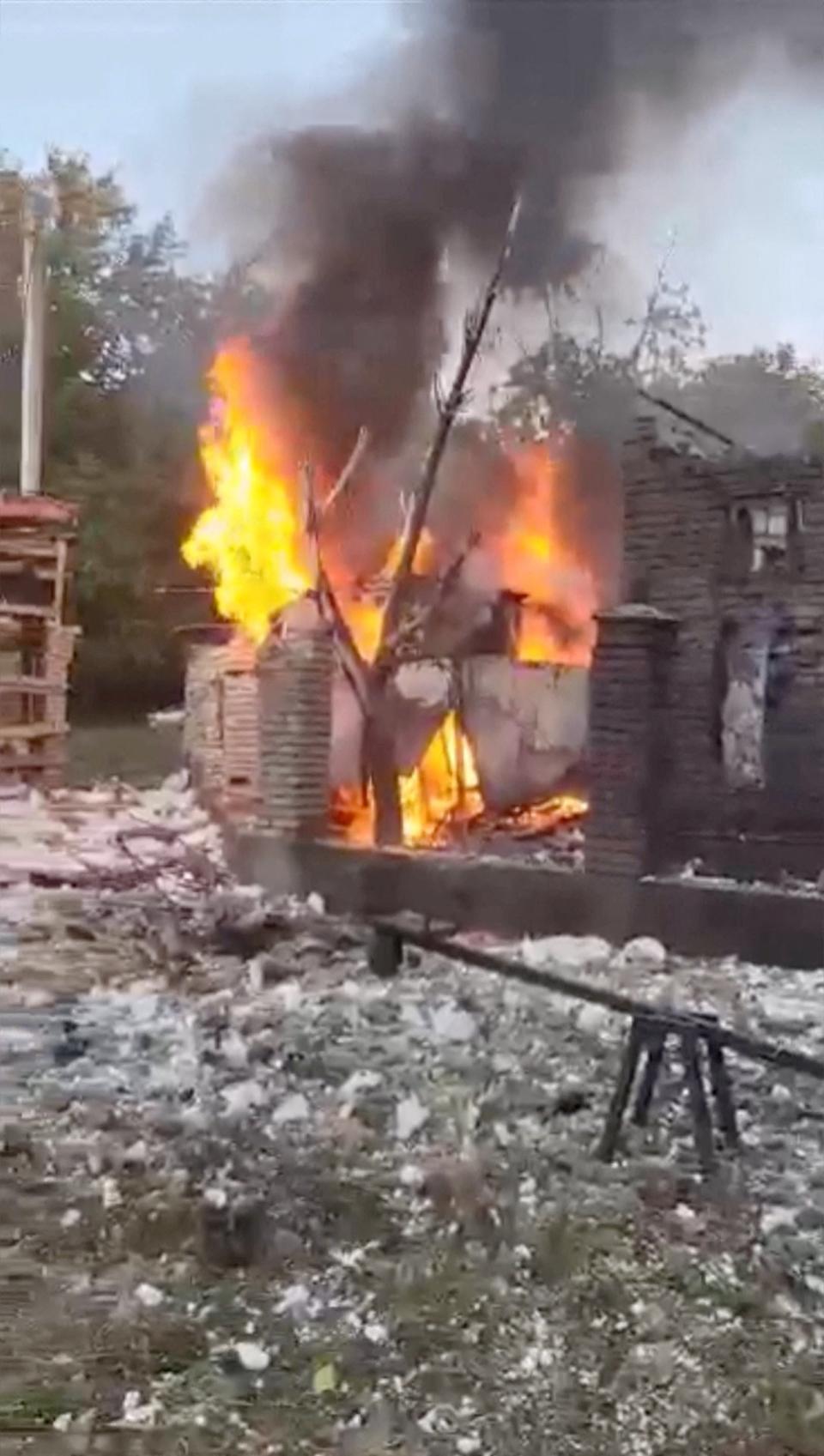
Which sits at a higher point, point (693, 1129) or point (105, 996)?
point (105, 996)

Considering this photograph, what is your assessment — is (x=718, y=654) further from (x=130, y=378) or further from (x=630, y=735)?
(x=130, y=378)

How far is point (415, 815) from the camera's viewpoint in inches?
79.9

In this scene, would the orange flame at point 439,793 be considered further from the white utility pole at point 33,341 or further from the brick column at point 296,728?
the white utility pole at point 33,341

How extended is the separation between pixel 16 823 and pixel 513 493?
27.5 inches

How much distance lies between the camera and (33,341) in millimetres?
1618

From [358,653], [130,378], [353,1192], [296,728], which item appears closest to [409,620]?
[358,653]

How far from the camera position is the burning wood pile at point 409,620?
5.90ft

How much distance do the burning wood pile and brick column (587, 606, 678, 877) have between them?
0.09 ft

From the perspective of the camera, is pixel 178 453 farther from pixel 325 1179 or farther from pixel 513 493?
pixel 325 1179

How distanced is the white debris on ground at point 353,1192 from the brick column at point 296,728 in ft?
0.41

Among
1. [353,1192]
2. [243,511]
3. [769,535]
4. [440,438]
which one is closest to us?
[353,1192]

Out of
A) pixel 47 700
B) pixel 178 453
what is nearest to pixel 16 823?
pixel 47 700

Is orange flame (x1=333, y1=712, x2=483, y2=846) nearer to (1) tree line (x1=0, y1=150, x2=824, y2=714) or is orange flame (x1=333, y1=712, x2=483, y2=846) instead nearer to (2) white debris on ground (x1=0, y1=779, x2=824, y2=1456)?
(2) white debris on ground (x1=0, y1=779, x2=824, y2=1456)

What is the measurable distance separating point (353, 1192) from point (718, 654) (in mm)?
1089
